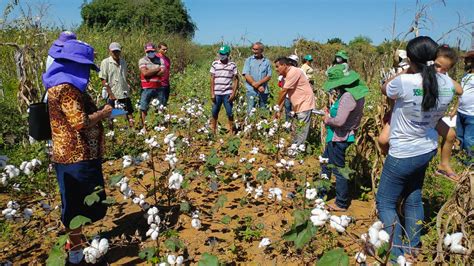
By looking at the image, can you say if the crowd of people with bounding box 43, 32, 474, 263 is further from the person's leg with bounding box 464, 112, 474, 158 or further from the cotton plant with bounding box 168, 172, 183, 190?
the person's leg with bounding box 464, 112, 474, 158

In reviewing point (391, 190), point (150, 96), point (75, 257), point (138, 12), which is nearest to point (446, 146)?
point (391, 190)

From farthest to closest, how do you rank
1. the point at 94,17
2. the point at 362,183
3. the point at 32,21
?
1. the point at 94,17
2. the point at 32,21
3. the point at 362,183

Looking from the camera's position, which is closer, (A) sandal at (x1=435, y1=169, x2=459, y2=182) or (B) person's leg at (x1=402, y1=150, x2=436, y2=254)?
(B) person's leg at (x1=402, y1=150, x2=436, y2=254)

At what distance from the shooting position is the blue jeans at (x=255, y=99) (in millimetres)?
5652

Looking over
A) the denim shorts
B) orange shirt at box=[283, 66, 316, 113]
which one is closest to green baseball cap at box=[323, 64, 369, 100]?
orange shirt at box=[283, 66, 316, 113]

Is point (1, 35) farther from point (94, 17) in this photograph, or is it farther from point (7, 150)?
point (94, 17)

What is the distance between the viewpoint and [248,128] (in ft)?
15.9

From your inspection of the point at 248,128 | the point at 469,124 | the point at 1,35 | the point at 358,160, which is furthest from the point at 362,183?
the point at 1,35

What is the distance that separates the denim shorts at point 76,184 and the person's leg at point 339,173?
2.00 metres

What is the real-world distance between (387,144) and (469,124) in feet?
7.12

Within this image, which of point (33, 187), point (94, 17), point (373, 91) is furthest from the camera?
point (94, 17)

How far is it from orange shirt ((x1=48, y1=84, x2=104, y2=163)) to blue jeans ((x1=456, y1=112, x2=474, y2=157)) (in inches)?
150

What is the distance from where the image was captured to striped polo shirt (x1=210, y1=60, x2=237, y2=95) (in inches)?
209

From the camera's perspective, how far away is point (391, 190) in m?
2.27
